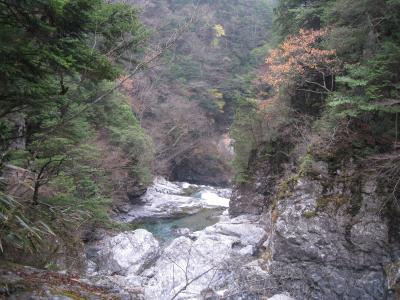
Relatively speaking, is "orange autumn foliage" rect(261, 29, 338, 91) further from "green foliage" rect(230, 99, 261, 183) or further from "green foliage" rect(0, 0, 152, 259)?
"green foliage" rect(0, 0, 152, 259)

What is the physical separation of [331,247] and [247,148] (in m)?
8.63

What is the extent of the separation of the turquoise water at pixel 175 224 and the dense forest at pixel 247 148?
5.02ft

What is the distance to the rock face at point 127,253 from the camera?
1003cm

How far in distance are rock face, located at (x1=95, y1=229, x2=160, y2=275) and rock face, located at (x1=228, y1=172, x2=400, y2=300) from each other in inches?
138

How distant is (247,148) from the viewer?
53.0ft

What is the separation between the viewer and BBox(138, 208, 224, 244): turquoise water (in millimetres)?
14861

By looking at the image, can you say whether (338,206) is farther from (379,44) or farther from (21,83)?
(21,83)

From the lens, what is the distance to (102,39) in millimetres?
4906

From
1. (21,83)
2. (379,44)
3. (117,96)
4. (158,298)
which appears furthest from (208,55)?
(21,83)

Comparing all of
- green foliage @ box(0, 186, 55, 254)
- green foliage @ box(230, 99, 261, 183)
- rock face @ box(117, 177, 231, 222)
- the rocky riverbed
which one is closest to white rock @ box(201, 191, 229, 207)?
rock face @ box(117, 177, 231, 222)

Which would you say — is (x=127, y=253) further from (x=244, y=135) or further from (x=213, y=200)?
(x=213, y=200)

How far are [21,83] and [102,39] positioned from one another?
183 centimetres

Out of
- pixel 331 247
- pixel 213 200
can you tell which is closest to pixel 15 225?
pixel 331 247

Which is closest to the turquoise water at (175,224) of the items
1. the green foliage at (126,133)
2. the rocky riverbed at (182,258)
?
the rocky riverbed at (182,258)
